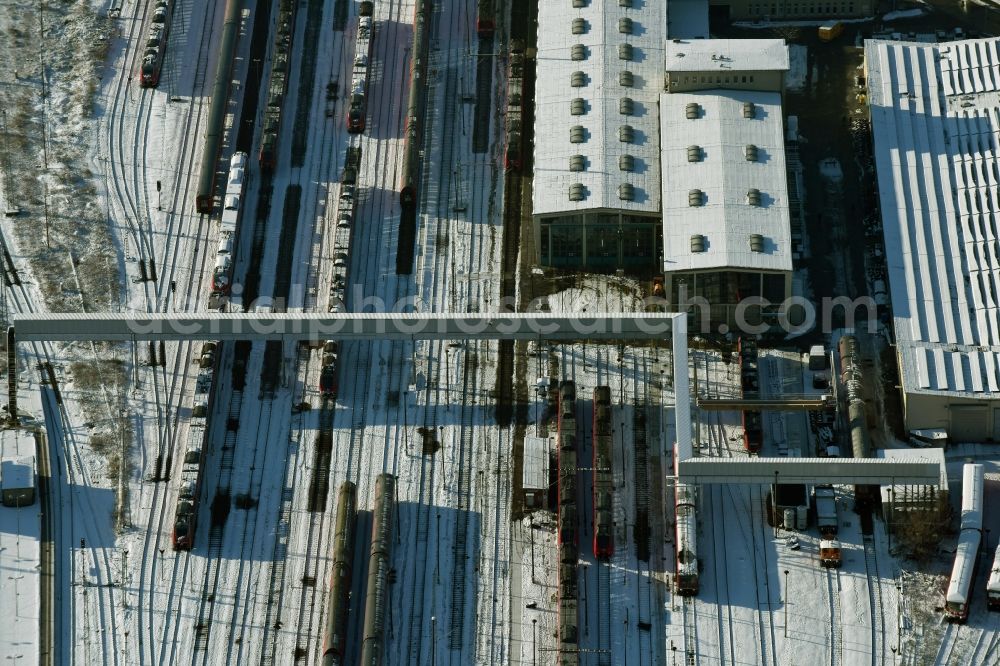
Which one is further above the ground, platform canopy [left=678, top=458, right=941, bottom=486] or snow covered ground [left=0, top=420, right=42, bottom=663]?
platform canopy [left=678, top=458, right=941, bottom=486]

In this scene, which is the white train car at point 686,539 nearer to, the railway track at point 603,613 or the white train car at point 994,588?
the railway track at point 603,613

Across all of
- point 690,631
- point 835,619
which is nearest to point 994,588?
point 835,619

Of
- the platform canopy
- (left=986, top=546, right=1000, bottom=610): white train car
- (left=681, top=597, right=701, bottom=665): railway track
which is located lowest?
(left=681, top=597, right=701, bottom=665): railway track

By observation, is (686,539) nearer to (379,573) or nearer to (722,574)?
(722,574)

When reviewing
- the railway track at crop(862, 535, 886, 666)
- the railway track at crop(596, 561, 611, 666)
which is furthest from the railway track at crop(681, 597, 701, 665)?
the railway track at crop(862, 535, 886, 666)

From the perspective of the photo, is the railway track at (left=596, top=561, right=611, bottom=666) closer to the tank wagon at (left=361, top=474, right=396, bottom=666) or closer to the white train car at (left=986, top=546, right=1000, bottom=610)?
the tank wagon at (left=361, top=474, right=396, bottom=666)

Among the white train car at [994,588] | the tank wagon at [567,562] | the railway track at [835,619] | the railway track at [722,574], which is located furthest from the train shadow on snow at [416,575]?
the white train car at [994,588]
